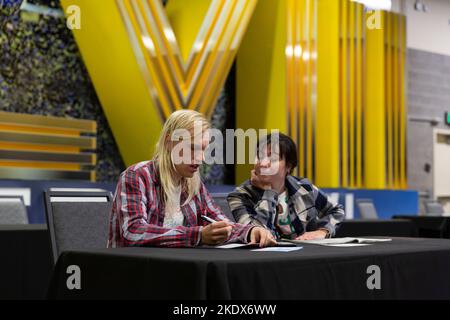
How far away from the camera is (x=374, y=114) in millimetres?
9109

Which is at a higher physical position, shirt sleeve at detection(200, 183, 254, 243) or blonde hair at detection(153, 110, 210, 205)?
blonde hair at detection(153, 110, 210, 205)

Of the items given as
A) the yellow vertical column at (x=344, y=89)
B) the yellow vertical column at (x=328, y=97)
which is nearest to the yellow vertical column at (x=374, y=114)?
the yellow vertical column at (x=344, y=89)

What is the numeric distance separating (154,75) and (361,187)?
3688mm

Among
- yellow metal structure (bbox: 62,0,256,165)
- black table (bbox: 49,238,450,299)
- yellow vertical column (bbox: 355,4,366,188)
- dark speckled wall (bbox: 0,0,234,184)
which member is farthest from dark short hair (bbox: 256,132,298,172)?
yellow vertical column (bbox: 355,4,366,188)

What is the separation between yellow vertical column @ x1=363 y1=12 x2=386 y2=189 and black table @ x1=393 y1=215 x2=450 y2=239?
Answer: 2.31 meters

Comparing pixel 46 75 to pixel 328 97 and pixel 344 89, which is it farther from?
pixel 344 89

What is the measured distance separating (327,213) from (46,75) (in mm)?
4246

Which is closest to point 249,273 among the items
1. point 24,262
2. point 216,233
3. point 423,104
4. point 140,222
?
point 216,233

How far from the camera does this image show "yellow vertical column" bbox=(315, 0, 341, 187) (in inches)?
330

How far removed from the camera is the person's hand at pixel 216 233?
2092 mm

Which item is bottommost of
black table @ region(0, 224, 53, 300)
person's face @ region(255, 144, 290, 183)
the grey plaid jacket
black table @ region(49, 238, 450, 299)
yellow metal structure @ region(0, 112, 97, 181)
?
black table @ region(0, 224, 53, 300)

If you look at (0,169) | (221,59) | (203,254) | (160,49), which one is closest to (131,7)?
(160,49)

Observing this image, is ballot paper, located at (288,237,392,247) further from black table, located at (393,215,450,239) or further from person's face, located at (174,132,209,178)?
black table, located at (393,215,450,239)

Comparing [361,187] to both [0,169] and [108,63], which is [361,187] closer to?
[108,63]
